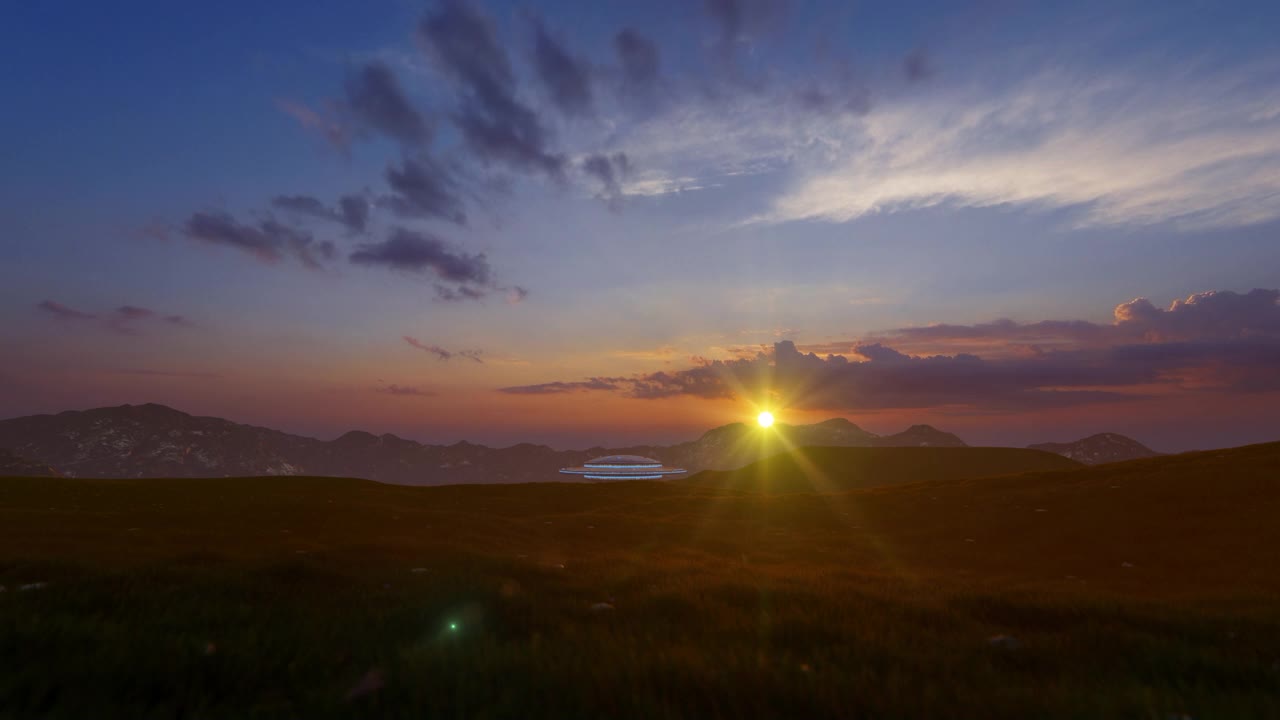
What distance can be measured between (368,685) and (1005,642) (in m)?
6.36

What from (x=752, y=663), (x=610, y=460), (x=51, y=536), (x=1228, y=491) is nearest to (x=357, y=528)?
(x=51, y=536)

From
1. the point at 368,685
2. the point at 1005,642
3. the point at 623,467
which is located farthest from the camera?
the point at 623,467

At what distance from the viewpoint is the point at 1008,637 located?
670cm

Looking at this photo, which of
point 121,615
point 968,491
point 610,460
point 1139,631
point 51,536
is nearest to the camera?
point 121,615

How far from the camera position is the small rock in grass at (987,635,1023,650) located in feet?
20.9

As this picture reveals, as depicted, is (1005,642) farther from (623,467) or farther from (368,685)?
(623,467)

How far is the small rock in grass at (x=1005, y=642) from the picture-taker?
6365mm

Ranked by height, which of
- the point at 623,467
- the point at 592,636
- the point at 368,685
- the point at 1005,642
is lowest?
the point at 623,467

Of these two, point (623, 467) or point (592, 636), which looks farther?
point (623, 467)

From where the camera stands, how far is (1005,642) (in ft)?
21.5

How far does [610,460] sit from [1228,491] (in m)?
164

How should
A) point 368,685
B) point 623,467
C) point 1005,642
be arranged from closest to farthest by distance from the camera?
point 368,685
point 1005,642
point 623,467

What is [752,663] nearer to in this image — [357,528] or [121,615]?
[121,615]

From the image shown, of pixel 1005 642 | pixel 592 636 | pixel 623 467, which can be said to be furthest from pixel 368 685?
pixel 623 467
